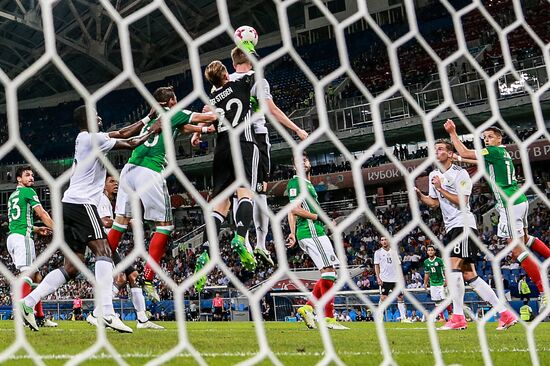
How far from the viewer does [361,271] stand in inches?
681

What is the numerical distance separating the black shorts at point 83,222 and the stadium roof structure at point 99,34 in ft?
74.1

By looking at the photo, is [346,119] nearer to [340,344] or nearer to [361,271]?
[361,271]

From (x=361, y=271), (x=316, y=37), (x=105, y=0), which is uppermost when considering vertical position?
(x=316, y=37)

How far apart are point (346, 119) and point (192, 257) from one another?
7470 millimetres

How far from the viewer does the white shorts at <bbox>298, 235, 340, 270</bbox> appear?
6.44 meters

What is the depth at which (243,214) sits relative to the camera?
4.37m

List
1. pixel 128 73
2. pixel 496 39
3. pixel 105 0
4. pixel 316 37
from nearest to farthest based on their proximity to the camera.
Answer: pixel 128 73 < pixel 105 0 < pixel 496 39 < pixel 316 37

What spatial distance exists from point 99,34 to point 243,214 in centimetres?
2753

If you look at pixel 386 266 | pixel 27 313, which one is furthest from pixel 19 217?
pixel 386 266

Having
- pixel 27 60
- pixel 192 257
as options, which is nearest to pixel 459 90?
pixel 192 257

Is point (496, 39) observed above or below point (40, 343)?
above

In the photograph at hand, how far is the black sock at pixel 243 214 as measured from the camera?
4.37 m

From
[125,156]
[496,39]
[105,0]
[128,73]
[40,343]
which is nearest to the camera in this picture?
[128,73]

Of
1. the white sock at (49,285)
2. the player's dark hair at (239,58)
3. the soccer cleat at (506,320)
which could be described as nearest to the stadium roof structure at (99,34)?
the white sock at (49,285)
